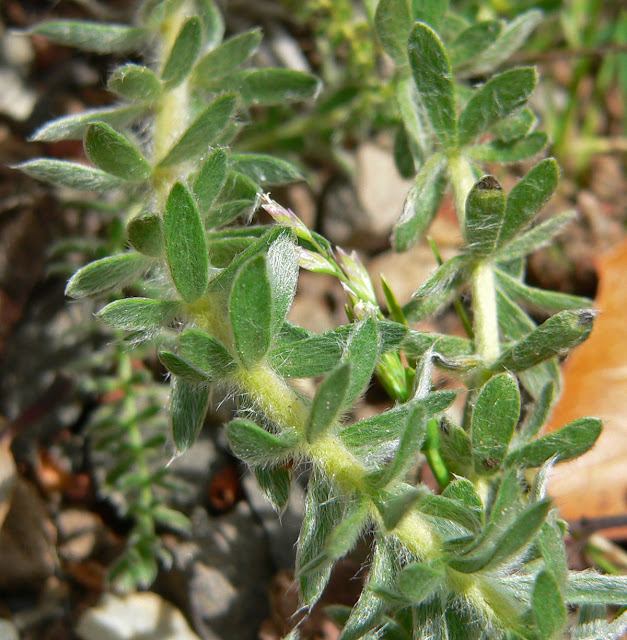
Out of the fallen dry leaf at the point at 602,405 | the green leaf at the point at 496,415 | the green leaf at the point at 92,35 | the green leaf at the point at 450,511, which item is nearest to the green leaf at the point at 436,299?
the green leaf at the point at 496,415

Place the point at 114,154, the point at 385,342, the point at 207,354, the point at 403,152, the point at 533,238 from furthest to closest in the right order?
1. the point at 403,152
2. the point at 533,238
3. the point at 114,154
4. the point at 385,342
5. the point at 207,354

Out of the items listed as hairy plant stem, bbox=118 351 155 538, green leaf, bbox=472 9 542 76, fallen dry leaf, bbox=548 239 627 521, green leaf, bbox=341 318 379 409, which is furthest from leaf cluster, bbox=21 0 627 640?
fallen dry leaf, bbox=548 239 627 521

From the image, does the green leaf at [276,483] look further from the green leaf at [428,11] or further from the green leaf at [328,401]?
the green leaf at [428,11]

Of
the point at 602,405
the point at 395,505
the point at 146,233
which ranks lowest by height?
the point at 602,405

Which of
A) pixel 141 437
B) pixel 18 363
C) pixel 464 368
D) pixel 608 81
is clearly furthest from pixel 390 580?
pixel 608 81

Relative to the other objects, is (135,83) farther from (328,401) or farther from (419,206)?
(328,401)

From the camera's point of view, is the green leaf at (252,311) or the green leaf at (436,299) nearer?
the green leaf at (252,311)

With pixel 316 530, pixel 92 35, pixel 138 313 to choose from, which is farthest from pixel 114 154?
pixel 316 530
